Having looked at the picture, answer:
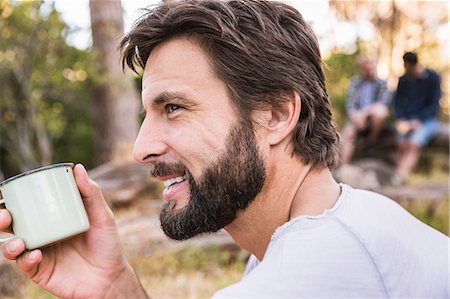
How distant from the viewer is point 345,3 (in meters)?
18.3

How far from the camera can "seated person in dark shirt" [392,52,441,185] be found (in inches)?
269

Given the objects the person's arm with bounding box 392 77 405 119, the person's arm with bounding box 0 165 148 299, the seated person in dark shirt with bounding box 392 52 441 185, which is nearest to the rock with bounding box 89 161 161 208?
the seated person in dark shirt with bounding box 392 52 441 185

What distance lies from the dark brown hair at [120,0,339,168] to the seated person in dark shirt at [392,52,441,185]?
5248 millimetres

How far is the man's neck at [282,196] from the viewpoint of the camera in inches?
63.6

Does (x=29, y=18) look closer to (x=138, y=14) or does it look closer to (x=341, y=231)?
(x=138, y=14)

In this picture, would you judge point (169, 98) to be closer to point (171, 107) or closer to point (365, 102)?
point (171, 107)

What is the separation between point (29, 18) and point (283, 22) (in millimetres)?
8558

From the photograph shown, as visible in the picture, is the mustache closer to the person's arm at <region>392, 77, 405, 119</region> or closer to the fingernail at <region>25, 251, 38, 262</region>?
the fingernail at <region>25, 251, 38, 262</region>

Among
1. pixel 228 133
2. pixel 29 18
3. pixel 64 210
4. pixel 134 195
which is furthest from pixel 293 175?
pixel 29 18

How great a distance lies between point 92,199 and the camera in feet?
5.86

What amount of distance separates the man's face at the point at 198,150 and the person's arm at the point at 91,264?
24 cm

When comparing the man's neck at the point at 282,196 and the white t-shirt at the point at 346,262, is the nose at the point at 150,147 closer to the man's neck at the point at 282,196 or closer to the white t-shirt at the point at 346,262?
the man's neck at the point at 282,196

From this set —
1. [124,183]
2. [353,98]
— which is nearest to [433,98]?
[353,98]

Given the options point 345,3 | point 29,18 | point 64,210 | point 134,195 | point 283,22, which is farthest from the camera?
point 345,3
